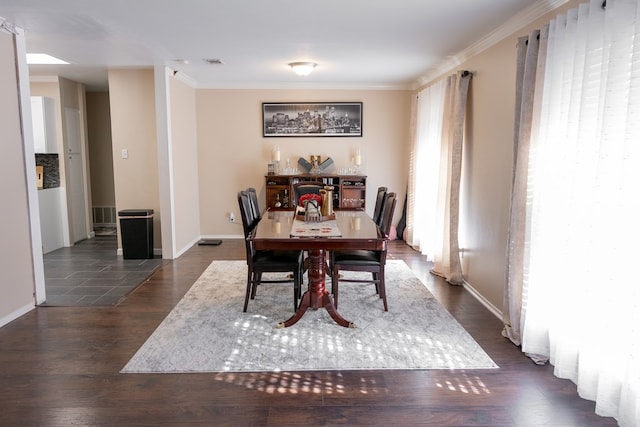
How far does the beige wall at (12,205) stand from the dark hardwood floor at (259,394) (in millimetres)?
483

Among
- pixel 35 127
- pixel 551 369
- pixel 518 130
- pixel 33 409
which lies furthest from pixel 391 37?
pixel 35 127

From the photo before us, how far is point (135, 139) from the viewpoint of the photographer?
18.8ft

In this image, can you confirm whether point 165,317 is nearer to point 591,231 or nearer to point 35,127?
point 591,231

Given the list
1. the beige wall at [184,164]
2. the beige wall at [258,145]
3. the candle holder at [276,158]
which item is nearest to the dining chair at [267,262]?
the beige wall at [184,164]

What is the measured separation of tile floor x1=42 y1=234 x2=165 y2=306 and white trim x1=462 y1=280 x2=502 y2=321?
3.23 metres

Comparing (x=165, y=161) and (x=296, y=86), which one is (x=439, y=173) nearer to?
(x=296, y=86)

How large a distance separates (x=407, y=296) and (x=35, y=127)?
5.41 m

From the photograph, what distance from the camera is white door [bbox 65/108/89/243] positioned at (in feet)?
21.4

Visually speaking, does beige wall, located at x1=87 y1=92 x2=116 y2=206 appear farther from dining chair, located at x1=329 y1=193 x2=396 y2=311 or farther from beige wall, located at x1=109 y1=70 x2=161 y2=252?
dining chair, located at x1=329 y1=193 x2=396 y2=311

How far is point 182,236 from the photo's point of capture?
19.8 ft

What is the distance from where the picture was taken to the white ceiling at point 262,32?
3.09 metres

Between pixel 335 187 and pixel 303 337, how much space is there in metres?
3.63

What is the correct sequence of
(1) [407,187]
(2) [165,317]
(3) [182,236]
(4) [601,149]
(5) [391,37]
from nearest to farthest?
(4) [601,149], (2) [165,317], (5) [391,37], (3) [182,236], (1) [407,187]

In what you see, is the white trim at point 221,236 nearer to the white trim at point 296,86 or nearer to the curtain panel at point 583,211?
the white trim at point 296,86
